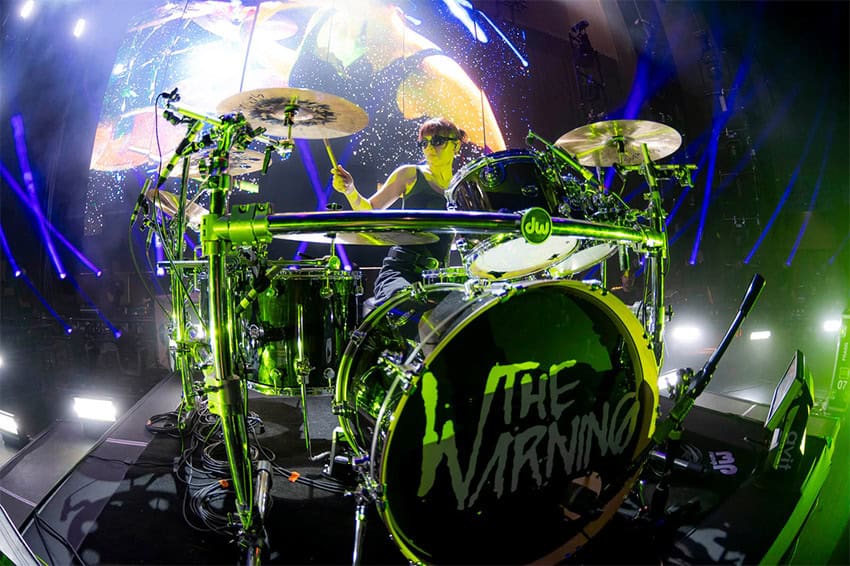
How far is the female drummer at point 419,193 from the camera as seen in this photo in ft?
8.38

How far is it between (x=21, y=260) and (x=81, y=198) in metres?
1.51

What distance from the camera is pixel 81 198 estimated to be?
21.9ft

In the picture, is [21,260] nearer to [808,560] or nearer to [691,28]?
[808,560]

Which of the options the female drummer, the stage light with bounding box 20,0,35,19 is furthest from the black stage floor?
the stage light with bounding box 20,0,35,19

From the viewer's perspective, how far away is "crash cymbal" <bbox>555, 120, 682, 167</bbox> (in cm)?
241

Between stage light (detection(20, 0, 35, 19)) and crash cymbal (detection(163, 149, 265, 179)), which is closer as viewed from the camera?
crash cymbal (detection(163, 149, 265, 179))

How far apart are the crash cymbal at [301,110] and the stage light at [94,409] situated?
8.75ft

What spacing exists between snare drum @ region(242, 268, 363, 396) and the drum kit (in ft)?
2.44

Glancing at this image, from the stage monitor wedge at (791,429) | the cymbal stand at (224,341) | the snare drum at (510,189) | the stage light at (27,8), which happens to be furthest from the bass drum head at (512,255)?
the stage light at (27,8)

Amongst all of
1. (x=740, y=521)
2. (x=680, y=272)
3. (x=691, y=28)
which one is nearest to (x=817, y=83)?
(x=680, y=272)

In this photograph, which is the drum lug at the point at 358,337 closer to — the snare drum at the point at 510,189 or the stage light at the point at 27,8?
the snare drum at the point at 510,189

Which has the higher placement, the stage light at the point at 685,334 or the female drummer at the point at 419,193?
the female drummer at the point at 419,193

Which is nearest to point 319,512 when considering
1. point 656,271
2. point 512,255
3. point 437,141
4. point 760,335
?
point 512,255

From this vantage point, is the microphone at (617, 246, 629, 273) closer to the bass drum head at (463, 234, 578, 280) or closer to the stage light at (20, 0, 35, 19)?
the bass drum head at (463, 234, 578, 280)
